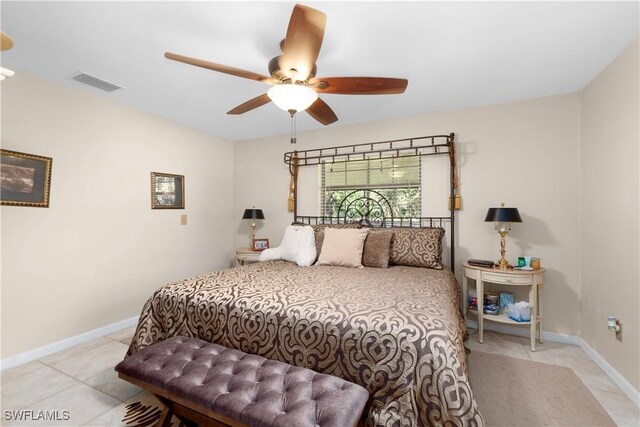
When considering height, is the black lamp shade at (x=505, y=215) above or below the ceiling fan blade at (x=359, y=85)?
below

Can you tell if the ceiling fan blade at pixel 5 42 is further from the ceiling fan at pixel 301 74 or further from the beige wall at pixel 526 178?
the beige wall at pixel 526 178

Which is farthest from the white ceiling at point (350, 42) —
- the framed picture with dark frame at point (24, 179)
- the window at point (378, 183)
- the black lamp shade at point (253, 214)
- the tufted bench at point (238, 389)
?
the tufted bench at point (238, 389)

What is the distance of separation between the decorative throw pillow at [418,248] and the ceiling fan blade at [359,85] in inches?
58.4

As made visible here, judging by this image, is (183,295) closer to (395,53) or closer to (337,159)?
(395,53)

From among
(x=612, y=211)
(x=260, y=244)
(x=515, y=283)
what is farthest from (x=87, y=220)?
(x=612, y=211)

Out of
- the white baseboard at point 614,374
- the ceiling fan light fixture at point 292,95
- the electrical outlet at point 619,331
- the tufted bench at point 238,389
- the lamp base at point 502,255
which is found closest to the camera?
the tufted bench at point 238,389

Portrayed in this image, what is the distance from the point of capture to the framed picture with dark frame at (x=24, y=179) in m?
2.27

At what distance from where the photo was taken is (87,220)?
2805mm

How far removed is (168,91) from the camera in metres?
2.74

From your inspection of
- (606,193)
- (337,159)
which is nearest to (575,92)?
(606,193)

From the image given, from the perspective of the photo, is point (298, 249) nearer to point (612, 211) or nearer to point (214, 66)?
point (214, 66)

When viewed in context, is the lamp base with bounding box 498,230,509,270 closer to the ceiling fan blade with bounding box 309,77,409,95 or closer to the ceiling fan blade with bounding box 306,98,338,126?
the ceiling fan blade with bounding box 309,77,409,95

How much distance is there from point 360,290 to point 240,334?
0.81 m

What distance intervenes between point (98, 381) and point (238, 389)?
5.11ft
